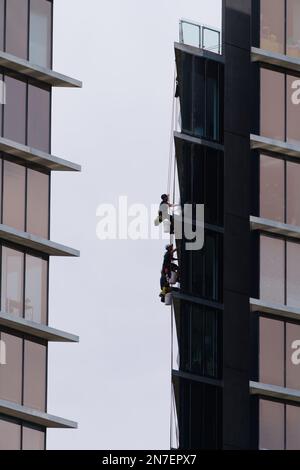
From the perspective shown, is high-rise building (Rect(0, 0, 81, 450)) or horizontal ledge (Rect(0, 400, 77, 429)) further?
high-rise building (Rect(0, 0, 81, 450))

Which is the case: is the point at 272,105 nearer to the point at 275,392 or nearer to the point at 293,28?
the point at 293,28

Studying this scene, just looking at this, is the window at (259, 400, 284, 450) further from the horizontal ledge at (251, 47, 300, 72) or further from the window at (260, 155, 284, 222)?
the horizontal ledge at (251, 47, 300, 72)

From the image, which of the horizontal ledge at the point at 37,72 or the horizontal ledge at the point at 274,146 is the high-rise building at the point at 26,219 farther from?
A: the horizontal ledge at the point at 274,146

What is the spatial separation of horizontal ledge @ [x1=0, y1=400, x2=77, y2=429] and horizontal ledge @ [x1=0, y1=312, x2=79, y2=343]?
3.01 meters

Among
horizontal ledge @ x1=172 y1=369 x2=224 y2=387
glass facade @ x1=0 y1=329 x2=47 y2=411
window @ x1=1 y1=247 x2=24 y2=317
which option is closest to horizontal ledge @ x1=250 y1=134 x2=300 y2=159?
horizontal ledge @ x1=172 y1=369 x2=224 y2=387

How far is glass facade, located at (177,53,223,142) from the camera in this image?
143250 millimetres

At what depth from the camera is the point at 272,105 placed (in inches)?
5443

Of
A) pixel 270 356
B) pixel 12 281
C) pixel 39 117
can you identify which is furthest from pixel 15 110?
pixel 270 356

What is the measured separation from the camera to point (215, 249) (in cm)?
14212

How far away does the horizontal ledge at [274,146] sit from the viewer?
5413 inches

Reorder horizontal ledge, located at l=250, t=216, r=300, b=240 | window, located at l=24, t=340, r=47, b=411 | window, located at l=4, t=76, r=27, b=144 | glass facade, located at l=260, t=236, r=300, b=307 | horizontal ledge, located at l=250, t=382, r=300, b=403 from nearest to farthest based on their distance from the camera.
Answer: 1. window, located at l=24, t=340, r=47, b=411
2. window, located at l=4, t=76, r=27, b=144
3. horizontal ledge, located at l=250, t=382, r=300, b=403
4. horizontal ledge, located at l=250, t=216, r=300, b=240
5. glass facade, located at l=260, t=236, r=300, b=307

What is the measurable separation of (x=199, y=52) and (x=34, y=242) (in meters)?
15.0
